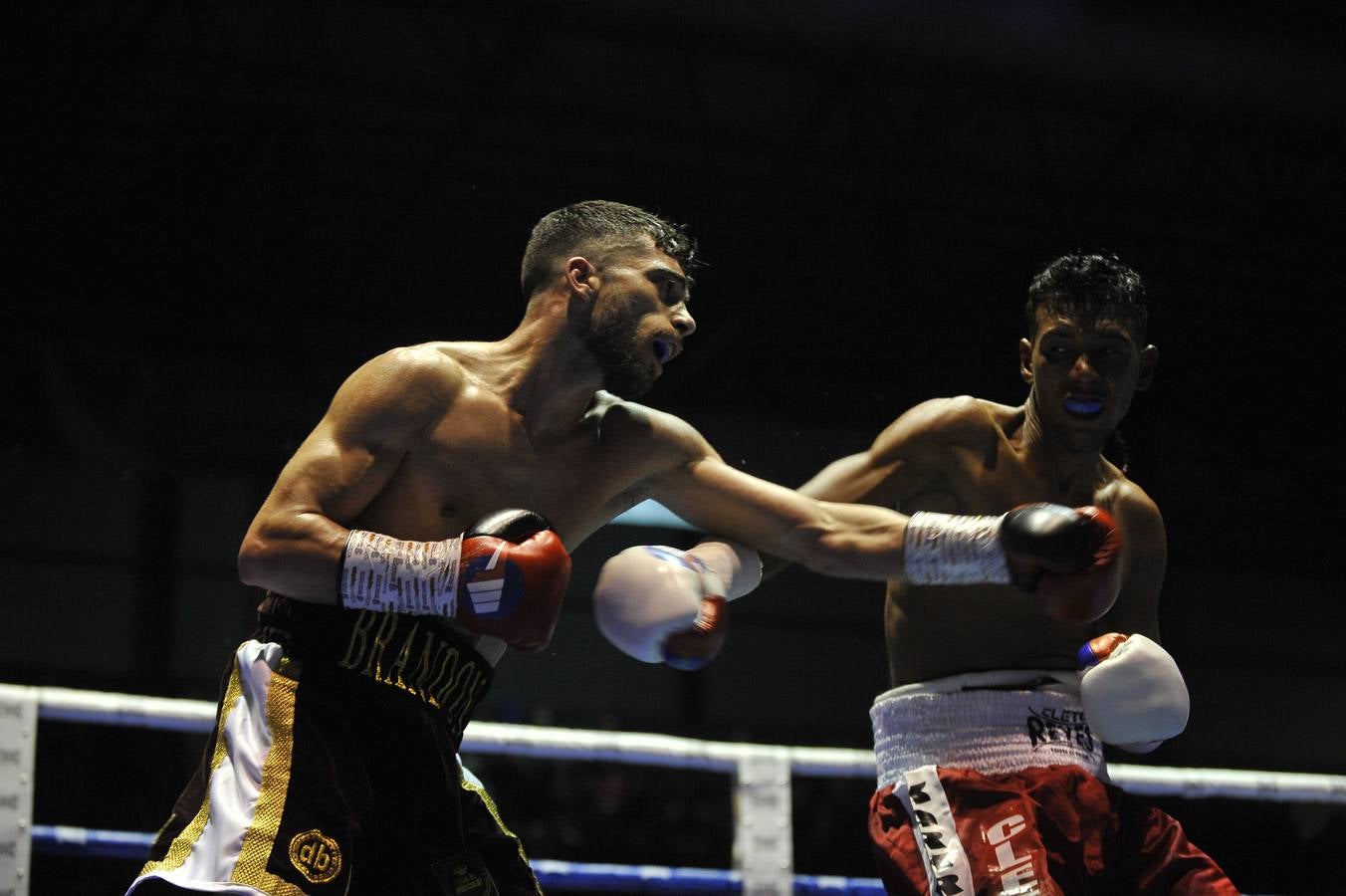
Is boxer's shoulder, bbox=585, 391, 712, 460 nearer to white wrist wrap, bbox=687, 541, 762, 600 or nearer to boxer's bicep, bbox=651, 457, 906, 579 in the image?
boxer's bicep, bbox=651, 457, 906, 579

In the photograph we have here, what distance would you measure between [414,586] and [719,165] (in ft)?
16.5

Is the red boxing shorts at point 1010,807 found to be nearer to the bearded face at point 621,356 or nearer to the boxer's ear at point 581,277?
the bearded face at point 621,356

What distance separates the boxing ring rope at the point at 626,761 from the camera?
2420mm

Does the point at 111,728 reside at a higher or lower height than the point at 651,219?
lower

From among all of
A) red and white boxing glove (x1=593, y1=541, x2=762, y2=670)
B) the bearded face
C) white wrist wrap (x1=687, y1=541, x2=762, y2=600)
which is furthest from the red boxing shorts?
the bearded face

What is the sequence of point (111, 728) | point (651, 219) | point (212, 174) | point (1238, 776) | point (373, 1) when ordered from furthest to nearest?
1. point (111, 728)
2. point (212, 174)
3. point (373, 1)
4. point (1238, 776)
5. point (651, 219)

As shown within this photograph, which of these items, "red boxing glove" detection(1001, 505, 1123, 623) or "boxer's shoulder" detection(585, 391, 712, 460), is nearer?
"red boxing glove" detection(1001, 505, 1123, 623)

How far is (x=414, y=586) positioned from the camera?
6.34 feet

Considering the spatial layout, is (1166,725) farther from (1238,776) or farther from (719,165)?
(719,165)

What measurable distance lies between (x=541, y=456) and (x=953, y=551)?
2.07 ft

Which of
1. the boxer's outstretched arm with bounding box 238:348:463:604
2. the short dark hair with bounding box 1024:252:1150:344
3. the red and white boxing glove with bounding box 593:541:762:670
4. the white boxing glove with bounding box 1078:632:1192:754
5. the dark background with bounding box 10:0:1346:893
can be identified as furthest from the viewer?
the dark background with bounding box 10:0:1346:893

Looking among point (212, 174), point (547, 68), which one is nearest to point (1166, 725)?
point (547, 68)

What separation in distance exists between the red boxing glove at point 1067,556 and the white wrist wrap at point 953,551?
0.11 feet

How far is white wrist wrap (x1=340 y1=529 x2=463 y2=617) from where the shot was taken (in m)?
1.93
